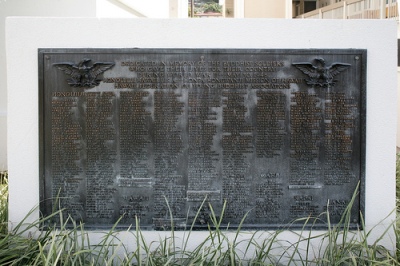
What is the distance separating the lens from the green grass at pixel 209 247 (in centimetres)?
364

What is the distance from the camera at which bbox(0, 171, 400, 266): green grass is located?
143 inches

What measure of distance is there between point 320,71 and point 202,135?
1.12m

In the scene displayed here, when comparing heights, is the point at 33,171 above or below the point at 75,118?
below

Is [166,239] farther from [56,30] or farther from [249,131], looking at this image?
[56,30]

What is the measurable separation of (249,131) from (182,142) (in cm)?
57

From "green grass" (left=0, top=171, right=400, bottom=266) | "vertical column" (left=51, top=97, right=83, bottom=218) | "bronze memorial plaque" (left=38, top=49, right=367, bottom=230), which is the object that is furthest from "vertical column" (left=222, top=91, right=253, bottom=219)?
"vertical column" (left=51, top=97, right=83, bottom=218)

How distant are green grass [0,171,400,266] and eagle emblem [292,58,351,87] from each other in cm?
106

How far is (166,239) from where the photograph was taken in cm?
403

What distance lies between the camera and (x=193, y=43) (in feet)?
13.5

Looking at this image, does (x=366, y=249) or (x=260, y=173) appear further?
(x=260, y=173)

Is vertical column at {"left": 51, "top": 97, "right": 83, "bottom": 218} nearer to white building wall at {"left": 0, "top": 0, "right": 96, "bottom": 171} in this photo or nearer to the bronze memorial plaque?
the bronze memorial plaque

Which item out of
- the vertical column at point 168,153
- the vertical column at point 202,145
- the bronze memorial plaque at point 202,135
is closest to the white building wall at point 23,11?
the bronze memorial plaque at point 202,135

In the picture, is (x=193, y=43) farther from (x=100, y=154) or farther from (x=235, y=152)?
(x=100, y=154)

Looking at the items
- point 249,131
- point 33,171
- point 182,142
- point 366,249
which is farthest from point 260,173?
point 33,171
